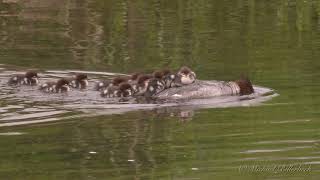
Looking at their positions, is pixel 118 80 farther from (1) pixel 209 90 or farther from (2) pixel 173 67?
(2) pixel 173 67

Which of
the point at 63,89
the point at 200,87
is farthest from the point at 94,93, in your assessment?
the point at 200,87

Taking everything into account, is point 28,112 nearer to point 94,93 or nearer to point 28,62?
point 94,93

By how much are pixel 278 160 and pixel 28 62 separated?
7685 millimetres

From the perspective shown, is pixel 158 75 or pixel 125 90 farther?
pixel 158 75

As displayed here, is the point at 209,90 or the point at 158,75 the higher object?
the point at 158,75

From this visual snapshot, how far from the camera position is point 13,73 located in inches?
612

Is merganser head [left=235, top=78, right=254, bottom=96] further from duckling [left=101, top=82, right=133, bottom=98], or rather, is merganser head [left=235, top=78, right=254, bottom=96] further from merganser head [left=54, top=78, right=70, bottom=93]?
merganser head [left=54, top=78, right=70, bottom=93]

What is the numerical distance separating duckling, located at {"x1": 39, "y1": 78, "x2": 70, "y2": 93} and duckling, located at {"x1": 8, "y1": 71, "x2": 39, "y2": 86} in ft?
1.08

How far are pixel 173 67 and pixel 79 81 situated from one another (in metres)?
2.00

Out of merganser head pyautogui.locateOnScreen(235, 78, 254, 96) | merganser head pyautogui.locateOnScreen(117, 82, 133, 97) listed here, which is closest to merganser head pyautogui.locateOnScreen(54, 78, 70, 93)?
merganser head pyautogui.locateOnScreen(117, 82, 133, 97)

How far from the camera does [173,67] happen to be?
15.7 metres

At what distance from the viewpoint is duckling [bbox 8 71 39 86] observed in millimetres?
14469

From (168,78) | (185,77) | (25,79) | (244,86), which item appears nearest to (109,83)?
(168,78)

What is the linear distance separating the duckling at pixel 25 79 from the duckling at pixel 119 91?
1.29 metres
